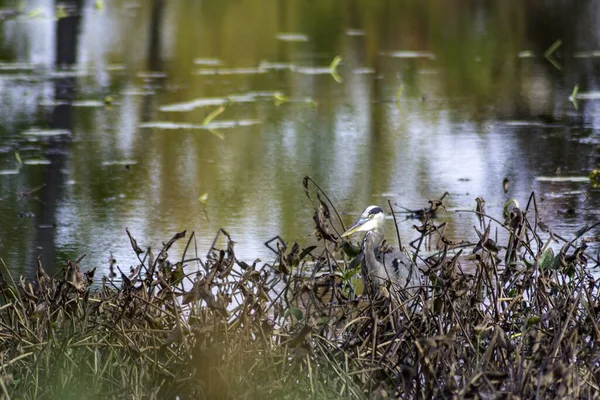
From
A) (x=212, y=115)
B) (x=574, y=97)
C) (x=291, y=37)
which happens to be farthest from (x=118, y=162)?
(x=291, y=37)

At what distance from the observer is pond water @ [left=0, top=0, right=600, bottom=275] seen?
8031 mm

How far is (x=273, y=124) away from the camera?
1128 cm

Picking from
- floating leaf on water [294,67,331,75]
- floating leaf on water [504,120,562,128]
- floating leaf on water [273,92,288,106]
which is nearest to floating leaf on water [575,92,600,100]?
floating leaf on water [504,120,562,128]

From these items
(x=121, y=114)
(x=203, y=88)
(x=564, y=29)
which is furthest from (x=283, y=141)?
(x=564, y=29)

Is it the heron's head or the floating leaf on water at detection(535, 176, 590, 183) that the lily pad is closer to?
the floating leaf on water at detection(535, 176, 590, 183)

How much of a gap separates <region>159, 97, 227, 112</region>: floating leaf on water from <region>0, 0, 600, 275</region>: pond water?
30 millimetres

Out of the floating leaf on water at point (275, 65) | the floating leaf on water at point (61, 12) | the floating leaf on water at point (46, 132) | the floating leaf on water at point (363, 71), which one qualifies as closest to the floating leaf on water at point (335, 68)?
the floating leaf on water at point (363, 71)

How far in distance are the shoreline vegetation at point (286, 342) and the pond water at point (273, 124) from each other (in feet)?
6.98

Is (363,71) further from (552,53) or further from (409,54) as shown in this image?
(552,53)

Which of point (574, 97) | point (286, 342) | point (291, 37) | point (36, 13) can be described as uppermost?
point (36, 13)

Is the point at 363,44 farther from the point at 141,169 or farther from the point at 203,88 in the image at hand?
the point at 141,169

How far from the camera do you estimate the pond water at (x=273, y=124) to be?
26.3 feet

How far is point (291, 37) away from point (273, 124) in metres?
7.28

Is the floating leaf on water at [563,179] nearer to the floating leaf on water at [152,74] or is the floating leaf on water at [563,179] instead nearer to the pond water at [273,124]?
the pond water at [273,124]
